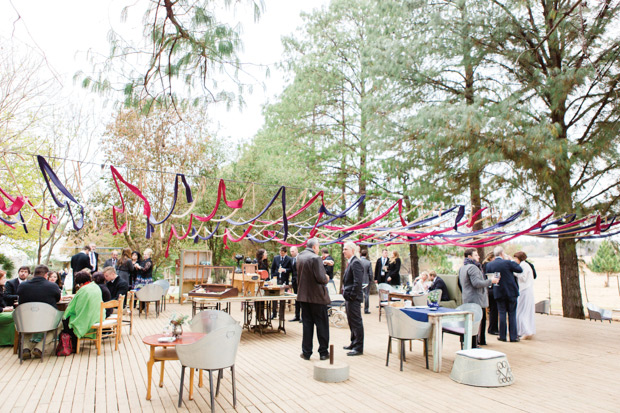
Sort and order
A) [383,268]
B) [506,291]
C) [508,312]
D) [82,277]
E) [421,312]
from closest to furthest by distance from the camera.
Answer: [421,312] < [82,277] < [506,291] < [508,312] < [383,268]

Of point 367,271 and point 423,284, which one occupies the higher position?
point 367,271

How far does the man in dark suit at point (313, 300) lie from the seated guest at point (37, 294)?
10.9ft

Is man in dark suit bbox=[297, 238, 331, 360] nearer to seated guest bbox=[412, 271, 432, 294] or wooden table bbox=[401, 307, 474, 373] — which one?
wooden table bbox=[401, 307, 474, 373]

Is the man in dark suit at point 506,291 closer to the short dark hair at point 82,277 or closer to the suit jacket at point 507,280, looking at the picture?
the suit jacket at point 507,280

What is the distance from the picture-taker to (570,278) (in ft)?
28.8

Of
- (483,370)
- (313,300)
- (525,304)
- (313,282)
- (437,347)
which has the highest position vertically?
(313,282)

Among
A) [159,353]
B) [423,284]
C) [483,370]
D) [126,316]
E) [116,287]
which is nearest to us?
[159,353]

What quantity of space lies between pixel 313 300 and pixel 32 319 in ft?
11.5

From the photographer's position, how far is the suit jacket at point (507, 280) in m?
6.25

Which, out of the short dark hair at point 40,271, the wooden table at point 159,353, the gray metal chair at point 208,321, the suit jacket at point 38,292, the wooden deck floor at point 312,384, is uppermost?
the short dark hair at point 40,271

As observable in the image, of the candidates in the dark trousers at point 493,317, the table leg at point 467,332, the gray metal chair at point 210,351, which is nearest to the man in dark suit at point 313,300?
the table leg at point 467,332

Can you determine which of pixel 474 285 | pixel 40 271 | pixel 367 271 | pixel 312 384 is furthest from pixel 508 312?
pixel 40 271

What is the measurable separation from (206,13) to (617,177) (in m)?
8.48

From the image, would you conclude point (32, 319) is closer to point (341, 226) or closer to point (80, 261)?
point (80, 261)
